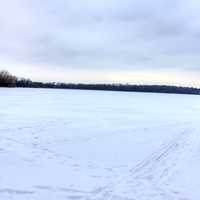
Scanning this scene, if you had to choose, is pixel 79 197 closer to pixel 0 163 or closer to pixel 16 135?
pixel 0 163

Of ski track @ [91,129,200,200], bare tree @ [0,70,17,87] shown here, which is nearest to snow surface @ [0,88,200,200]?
ski track @ [91,129,200,200]

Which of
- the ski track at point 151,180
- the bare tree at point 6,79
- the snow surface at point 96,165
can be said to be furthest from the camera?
the bare tree at point 6,79

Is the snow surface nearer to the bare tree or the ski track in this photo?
the ski track

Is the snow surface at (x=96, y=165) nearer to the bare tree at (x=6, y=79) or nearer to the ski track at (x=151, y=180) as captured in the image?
the ski track at (x=151, y=180)

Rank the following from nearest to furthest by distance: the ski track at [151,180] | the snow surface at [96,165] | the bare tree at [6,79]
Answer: the ski track at [151,180], the snow surface at [96,165], the bare tree at [6,79]

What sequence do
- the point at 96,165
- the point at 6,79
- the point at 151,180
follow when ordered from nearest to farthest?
the point at 151,180, the point at 96,165, the point at 6,79

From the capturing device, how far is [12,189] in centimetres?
448

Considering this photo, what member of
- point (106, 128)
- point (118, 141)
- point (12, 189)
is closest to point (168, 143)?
point (118, 141)

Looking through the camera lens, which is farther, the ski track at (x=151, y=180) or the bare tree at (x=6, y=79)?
the bare tree at (x=6, y=79)

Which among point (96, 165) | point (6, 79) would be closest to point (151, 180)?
point (96, 165)

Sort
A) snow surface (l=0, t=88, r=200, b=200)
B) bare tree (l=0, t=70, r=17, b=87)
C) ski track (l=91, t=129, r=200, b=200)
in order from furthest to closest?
bare tree (l=0, t=70, r=17, b=87) < snow surface (l=0, t=88, r=200, b=200) < ski track (l=91, t=129, r=200, b=200)

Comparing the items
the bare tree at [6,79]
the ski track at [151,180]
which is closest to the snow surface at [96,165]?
the ski track at [151,180]

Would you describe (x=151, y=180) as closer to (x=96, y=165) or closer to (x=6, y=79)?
(x=96, y=165)

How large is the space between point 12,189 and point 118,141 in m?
5.08
